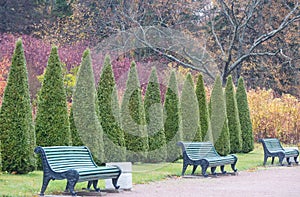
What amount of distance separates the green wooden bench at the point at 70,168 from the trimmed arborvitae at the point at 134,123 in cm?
626

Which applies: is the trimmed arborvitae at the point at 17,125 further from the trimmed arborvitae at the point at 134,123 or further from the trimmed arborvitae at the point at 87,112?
the trimmed arborvitae at the point at 134,123

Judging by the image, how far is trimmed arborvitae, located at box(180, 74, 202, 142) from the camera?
1903cm

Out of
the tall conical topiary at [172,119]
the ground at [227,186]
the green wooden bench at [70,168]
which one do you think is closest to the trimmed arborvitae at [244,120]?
the tall conical topiary at [172,119]

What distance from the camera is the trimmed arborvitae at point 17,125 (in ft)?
42.2

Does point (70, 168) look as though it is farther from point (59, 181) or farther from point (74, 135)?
point (74, 135)

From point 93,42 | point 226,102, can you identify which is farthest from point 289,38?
point 226,102

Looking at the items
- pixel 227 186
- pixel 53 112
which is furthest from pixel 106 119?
pixel 227 186

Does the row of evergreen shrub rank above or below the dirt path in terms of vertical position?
above

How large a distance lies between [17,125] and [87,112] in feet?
7.94

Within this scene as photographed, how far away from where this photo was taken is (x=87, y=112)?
15016mm

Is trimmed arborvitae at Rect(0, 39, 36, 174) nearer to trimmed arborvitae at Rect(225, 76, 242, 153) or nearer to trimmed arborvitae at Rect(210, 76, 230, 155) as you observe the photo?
trimmed arborvitae at Rect(210, 76, 230, 155)

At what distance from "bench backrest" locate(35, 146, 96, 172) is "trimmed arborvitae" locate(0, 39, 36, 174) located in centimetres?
262

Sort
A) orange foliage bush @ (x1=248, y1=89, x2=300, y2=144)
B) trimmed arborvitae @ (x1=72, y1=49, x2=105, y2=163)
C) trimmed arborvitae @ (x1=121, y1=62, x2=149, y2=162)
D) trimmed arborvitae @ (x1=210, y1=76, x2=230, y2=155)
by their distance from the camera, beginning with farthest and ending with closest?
orange foliage bush @ (x1=248, y1=89, x2=300, y2=144) → trimmed arborvitae @ (x1=210, y1=76, x2=230, y2=155) → trimmed arborvitae @ (x1=121, y1=62, x2=149, y2=162) → trimmed arborvitae @ (x1=72, y1=49, x2=105, y2=163)

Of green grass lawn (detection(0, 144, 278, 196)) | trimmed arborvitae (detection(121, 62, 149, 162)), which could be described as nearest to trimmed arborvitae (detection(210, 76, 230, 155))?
green grass lawn (detection(0, 144, 278, 196))
